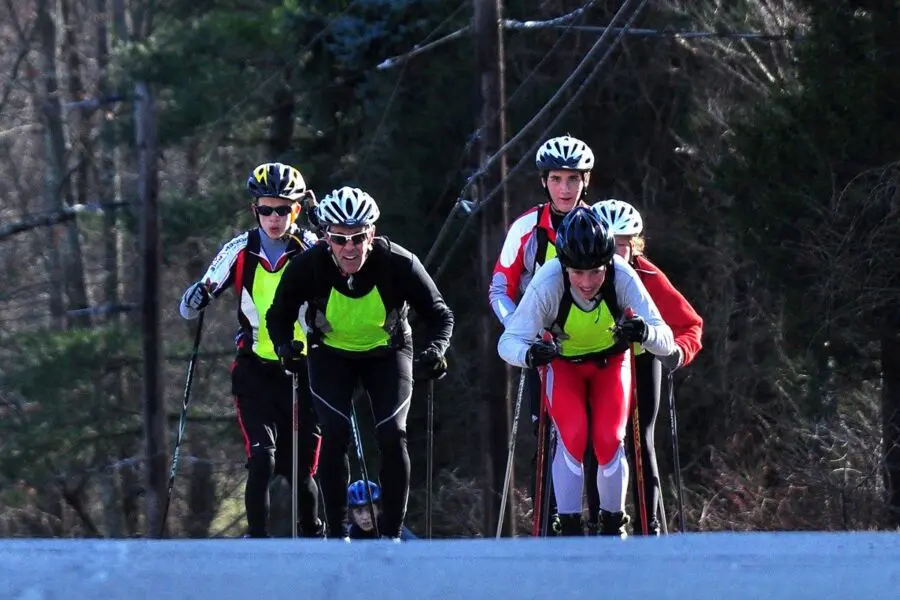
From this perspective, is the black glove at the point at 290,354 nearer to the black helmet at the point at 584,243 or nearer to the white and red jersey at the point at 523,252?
the white and red jersey at the point at 523,252

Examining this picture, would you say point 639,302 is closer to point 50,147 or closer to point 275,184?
point 275,184

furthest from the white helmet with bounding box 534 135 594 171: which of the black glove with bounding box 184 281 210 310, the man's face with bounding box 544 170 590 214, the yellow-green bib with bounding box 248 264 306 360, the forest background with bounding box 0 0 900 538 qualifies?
the forest background with bounding box 0 0 900 538

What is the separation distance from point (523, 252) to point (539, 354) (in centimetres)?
158

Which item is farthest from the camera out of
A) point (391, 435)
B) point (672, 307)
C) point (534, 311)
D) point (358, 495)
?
point (358, 495)

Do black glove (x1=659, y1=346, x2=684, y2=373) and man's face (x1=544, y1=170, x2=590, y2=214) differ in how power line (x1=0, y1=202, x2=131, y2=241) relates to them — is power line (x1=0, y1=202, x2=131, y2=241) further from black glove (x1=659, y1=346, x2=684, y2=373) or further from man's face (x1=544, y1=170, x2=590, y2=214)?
black glove (x1=659, y1=346, x2=684, y2=373)

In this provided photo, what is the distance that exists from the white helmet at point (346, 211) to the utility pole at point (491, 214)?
5.04 metres

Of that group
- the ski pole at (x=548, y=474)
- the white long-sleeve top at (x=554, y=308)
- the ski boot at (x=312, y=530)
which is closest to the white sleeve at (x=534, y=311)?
the white long-sleeve top at (x=554, y=308)

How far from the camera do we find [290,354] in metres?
8.85

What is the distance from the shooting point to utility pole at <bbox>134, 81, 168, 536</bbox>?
17.5 meters

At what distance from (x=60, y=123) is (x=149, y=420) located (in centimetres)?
Answer: 1510

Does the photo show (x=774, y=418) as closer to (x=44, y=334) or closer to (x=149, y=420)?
(x=149, y=420)

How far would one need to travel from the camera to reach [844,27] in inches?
571

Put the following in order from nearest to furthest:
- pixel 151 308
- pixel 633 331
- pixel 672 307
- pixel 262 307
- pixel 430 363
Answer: pixel 633 331 < pixel 430 363 < pixel 672 307 < pixel 262 307 < pixel 151 308

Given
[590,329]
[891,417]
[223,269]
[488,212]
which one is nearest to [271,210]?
[223,269]
